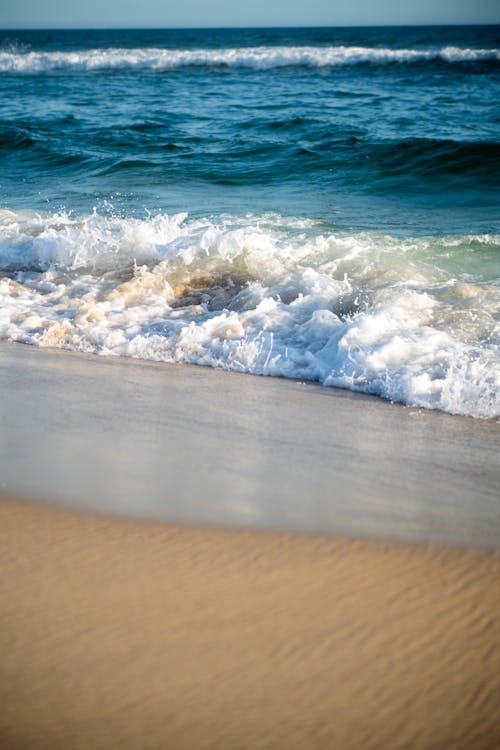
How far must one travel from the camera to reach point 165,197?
34.3 feet

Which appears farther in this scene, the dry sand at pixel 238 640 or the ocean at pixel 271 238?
the ocean at pixel 271 238

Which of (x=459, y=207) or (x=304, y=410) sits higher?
(x=459, y=207)

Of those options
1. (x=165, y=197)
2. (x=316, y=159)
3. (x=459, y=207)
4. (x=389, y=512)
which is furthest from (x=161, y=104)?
(x=389, y=512)

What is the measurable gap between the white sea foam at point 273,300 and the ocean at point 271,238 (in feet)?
0.06

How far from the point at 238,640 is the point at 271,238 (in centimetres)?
571

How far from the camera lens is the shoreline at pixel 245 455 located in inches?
116

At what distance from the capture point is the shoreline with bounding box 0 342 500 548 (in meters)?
2.95

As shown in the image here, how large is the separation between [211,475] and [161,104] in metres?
18.1

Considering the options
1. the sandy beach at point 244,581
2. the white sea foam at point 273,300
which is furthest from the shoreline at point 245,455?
the white sea foam at point 273,300

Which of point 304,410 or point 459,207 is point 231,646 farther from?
point 459,207

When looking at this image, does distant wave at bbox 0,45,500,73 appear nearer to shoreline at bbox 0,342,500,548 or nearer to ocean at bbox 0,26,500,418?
ocean at bbox 0,26,500,418

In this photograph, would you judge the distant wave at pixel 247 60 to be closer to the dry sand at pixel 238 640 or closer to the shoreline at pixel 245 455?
the shoreline at pixel 245 455

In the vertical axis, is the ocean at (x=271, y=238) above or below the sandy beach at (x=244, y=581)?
above

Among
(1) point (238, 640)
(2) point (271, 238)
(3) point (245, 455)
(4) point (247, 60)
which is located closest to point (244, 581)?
(1) point (238, 640)
